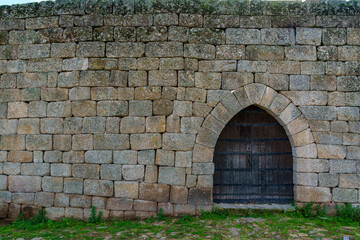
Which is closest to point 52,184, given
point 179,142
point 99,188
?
point 99,188

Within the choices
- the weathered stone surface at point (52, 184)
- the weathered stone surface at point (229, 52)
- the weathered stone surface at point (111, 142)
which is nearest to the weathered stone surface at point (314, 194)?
the weathered stone surface at point (229, 52)

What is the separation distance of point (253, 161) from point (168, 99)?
2131 mm

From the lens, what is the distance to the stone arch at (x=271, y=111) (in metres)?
4.51

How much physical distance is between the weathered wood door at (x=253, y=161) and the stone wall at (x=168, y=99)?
38 centimetres

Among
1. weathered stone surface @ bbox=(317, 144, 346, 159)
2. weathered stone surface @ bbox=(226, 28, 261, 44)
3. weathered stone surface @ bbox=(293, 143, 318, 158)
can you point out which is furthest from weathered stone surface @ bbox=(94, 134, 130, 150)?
weathered stone surface @ bbox=(317, 144, 346, 159)

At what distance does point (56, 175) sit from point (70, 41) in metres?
2.56

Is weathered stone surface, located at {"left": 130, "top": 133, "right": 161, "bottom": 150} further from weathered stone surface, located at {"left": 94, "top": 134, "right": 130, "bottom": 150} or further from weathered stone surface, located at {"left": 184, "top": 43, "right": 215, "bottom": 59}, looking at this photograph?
weathered stone surface, located at {"left": 184, "top": 43, "right": 215, "bottom": 59}

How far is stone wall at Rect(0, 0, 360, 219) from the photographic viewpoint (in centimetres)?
449

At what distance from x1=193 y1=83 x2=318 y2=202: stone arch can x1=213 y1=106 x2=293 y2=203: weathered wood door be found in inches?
14.1

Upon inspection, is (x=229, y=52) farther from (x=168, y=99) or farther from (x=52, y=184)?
(x=52, y=184)

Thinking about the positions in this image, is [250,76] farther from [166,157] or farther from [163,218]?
[163,218]

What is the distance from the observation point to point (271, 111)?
4613 mm

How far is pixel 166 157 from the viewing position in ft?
14.6

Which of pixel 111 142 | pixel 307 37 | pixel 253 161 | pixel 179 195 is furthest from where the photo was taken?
pixel 253 161
